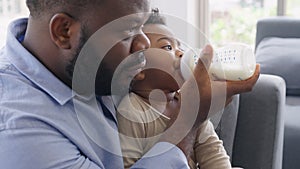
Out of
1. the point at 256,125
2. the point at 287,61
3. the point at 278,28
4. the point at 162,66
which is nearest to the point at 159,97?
the point at 162,66

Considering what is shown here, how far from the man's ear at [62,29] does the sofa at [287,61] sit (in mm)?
1328

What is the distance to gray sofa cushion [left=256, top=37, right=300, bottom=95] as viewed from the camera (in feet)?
7.20

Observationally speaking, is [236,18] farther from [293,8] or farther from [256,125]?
[256,125]

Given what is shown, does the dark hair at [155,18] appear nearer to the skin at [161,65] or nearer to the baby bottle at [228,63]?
the skin at [161,65]

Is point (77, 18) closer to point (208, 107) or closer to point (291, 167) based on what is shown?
point (208, 107)

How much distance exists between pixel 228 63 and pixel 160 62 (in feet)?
0.50

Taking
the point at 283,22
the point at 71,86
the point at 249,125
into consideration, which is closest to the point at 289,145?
the point at 249,125

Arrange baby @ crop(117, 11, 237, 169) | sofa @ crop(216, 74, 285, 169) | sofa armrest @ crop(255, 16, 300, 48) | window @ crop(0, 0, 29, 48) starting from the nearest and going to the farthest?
baby @ crop(117, 11, 237, 169) → sofa @ crop(216, 74, 285, 169) → window @ crop(0, 0, 29, 48) → sofa armrest @ crop(255, 16, 300, 48)

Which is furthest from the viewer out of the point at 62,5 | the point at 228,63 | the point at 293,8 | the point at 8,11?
the point at 293,8

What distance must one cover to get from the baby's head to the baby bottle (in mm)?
32

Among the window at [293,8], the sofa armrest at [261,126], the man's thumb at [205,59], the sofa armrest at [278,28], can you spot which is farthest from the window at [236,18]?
the man's thumb at [205,59]

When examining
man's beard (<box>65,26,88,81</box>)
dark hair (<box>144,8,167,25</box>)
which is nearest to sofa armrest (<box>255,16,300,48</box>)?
dark hair (<box>144,8,167,25</box>)

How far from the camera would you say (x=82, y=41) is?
0.77 m

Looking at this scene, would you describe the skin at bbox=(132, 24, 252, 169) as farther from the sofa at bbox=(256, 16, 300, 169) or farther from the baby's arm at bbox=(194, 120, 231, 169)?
the sofa at bbox=(256, 16, 300, 169)
